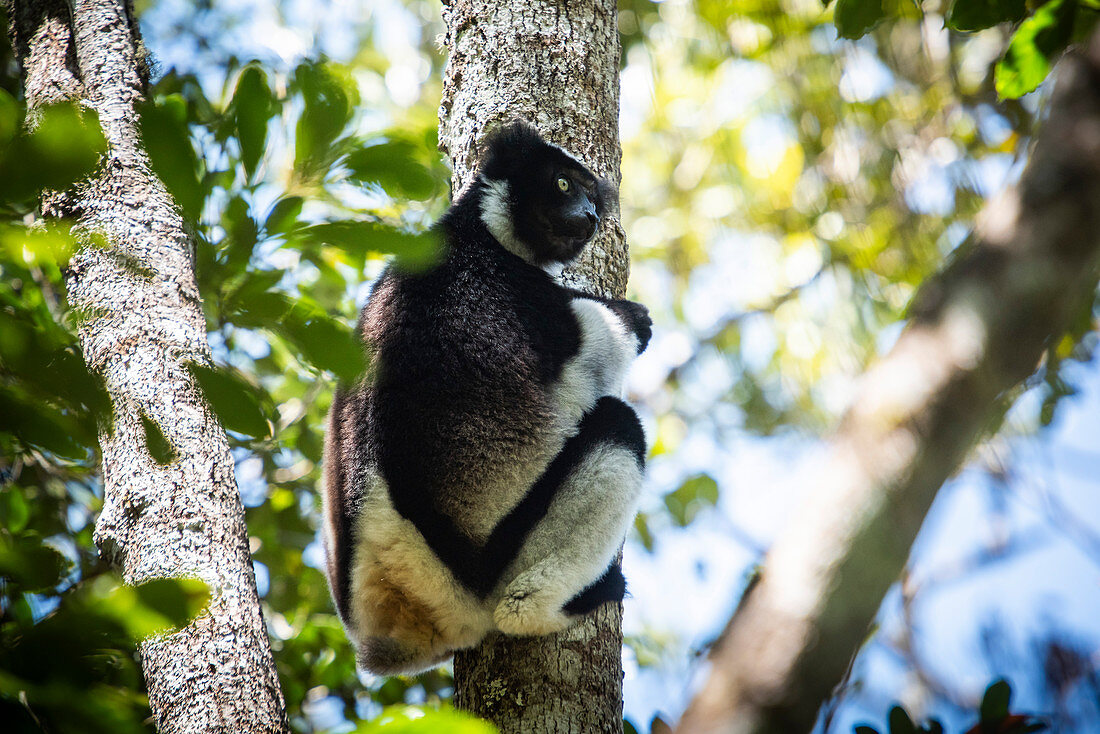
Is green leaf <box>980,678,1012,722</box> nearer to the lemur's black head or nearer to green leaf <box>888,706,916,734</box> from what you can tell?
green leaf <box>888,706,916,734</box>

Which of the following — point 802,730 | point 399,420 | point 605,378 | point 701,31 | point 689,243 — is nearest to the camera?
point 802,730

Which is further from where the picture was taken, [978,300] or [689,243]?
[689,243]

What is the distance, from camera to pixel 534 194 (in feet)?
11.8

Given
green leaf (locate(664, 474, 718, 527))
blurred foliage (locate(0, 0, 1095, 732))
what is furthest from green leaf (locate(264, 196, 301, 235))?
green leaf (locate(664, 474, 718, 527))

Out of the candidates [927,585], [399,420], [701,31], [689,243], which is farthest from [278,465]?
[689,243]

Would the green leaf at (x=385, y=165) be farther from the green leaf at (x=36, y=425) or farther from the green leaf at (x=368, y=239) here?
the green leaf at (x=36, y=425)

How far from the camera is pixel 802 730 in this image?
0.80 metres

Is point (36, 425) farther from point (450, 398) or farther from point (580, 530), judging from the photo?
point (580, 530)

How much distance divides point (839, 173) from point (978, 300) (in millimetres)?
4994

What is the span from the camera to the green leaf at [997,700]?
6.59 ft

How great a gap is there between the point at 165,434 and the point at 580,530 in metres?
1.48

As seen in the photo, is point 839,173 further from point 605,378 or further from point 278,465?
point 278,465

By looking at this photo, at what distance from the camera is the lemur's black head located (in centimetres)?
343

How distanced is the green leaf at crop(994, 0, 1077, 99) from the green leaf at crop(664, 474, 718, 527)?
3500 millimetres
